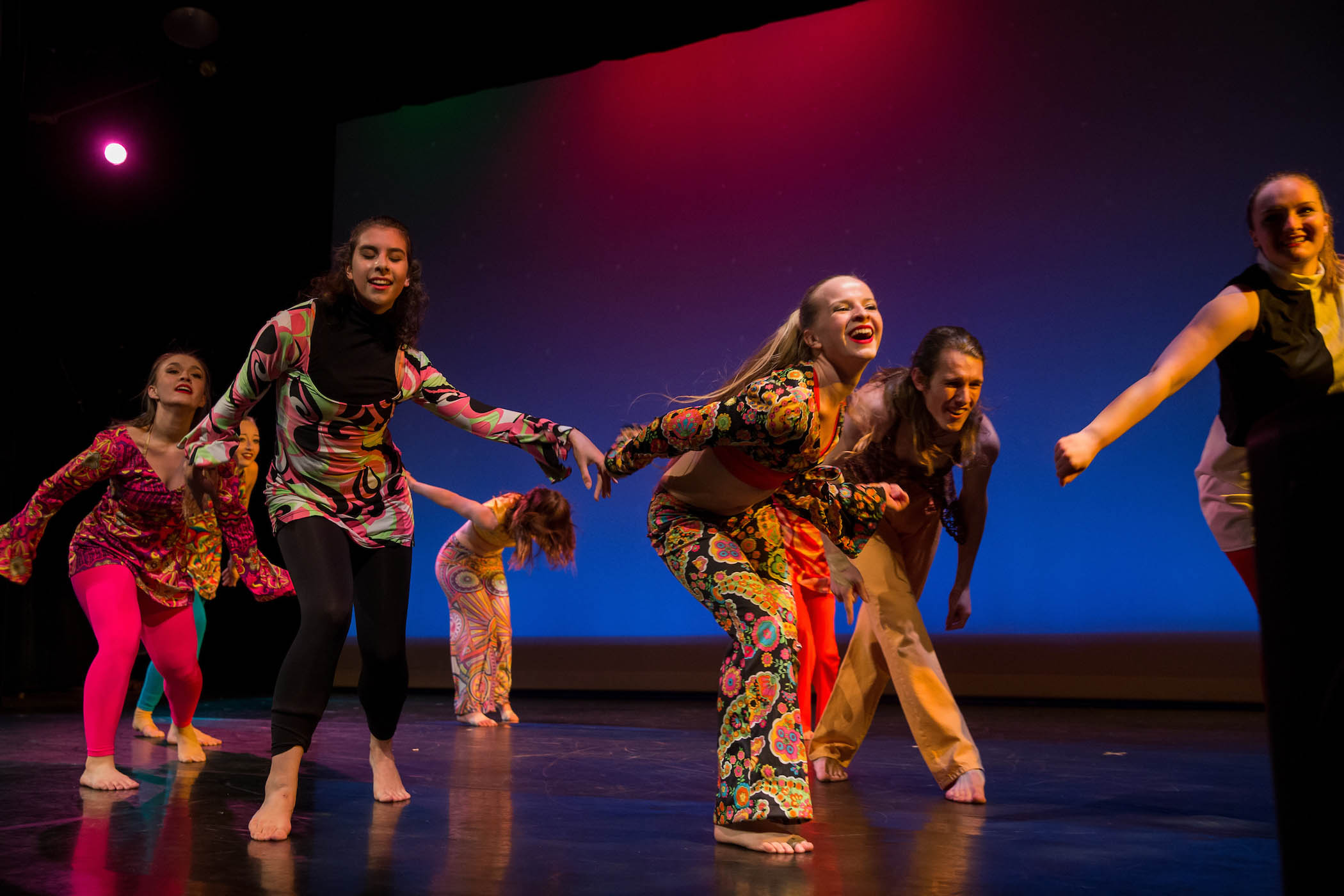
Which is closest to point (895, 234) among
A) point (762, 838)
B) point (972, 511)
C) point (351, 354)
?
point (972, 511)

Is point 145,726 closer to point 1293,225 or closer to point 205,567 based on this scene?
Answer: point 205,567

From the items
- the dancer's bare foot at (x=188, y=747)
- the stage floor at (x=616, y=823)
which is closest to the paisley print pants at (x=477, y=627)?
the stage floor at (x=616, y=823)

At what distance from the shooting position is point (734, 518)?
2.59m

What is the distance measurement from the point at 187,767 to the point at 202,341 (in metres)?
4.01

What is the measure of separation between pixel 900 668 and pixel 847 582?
0.38 m

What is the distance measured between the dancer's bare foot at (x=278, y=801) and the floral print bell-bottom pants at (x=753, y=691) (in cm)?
92

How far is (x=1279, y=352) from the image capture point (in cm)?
222

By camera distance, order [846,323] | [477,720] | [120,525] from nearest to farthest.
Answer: [846,323]
[120,525]
[477,720]

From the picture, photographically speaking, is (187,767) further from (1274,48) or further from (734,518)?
(1274,48)

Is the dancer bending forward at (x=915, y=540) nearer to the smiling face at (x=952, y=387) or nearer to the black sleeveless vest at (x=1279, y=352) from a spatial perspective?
the smiling face at (x=952, y=387)

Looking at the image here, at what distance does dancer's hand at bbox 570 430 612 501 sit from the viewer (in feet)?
8.29

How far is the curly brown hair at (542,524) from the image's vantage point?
5.04m

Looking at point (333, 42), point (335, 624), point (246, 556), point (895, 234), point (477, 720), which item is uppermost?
point (333, 42)

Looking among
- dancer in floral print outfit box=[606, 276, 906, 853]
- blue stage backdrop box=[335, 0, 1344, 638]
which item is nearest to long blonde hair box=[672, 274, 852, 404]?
dancer in floral print outfit box=[606, 276, 906, 853]
